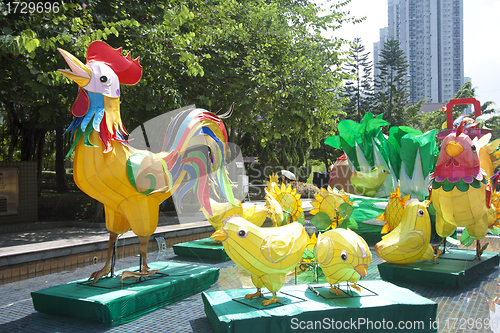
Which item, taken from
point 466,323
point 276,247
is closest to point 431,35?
point 466,323

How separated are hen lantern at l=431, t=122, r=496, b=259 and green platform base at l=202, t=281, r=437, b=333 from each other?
2.06 meters

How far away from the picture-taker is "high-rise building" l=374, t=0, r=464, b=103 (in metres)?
54.8

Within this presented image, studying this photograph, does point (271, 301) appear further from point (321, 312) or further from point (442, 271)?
point (442, 271)

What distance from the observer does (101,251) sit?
6.52m

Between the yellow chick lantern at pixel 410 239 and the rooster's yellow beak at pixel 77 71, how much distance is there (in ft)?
14.2

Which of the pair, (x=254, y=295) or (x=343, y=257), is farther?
(x=254, y=295)

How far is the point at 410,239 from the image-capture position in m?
5.11

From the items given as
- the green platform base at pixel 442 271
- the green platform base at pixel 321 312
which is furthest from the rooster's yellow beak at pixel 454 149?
the green platform base at pixel 321 312

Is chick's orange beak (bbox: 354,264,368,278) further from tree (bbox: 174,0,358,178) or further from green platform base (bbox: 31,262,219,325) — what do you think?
tree (bbox: 174,0,358,178)

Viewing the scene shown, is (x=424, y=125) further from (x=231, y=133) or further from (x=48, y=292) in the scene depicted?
(x=48, y=292)

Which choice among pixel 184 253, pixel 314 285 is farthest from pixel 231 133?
pixel 314 285

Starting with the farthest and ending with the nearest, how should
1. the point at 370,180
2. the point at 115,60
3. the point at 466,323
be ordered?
the point at 370,180, the point at 115,60, the point at 466,323

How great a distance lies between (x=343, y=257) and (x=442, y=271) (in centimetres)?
231

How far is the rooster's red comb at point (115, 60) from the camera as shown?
4363 mm
